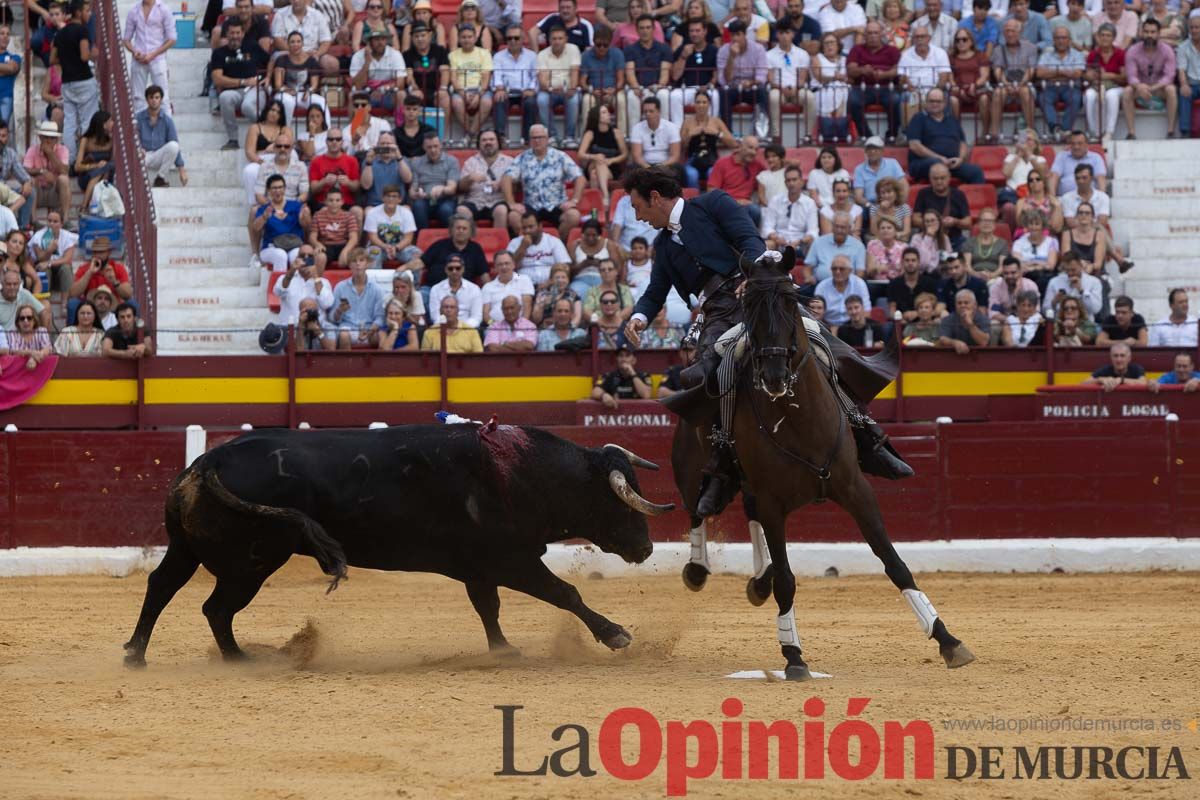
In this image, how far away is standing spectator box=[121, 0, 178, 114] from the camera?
17234mm

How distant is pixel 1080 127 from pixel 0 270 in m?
10.5

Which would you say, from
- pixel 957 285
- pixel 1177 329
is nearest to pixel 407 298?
pixel 957 285

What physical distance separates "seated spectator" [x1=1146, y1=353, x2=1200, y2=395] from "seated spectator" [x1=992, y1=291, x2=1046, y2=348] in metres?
1.02

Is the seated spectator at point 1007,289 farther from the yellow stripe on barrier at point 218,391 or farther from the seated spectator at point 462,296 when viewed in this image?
the yellow stripe on barrier at point 218,391

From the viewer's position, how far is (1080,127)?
17.7 meters

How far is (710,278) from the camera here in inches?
344

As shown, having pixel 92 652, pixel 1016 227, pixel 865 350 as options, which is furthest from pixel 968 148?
pixel 92 652

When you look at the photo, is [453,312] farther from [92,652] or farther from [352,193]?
[92,652]

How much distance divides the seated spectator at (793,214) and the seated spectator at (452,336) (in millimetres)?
2936

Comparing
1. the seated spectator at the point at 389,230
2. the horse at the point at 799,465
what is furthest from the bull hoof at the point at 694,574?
the seated spectator at the point at 389,230

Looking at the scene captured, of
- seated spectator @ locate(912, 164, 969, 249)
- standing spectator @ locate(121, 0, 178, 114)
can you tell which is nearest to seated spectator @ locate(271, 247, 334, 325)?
standing spectator @ locate(121, 0, 178, 114)

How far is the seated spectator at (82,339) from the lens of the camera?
46.2 ft

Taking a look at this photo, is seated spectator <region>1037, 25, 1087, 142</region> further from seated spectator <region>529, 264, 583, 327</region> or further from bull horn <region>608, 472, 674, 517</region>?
bull horn <region>608, 472, 674, 517</region>

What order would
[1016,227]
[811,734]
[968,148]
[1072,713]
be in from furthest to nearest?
[968,148] → [1016,227] → [1072,713] → [811,734]
